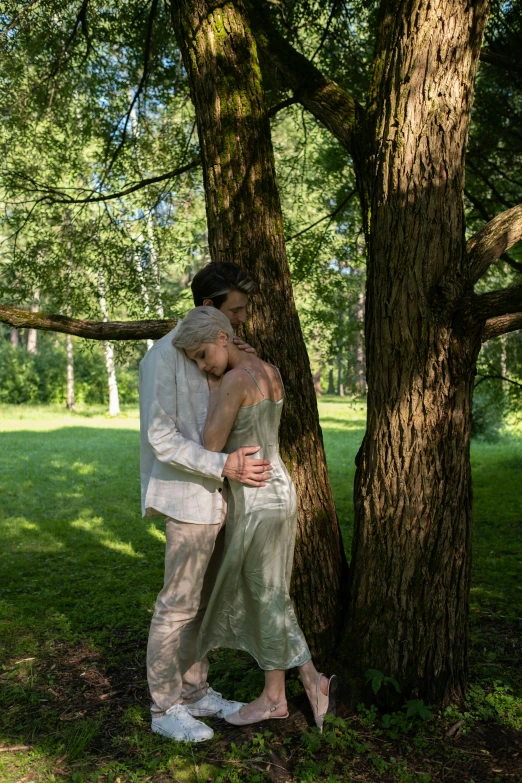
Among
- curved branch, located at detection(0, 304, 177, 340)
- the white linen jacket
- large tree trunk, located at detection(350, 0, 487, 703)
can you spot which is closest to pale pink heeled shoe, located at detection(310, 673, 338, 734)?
large tree trunk, located at detection(350, 0, 487, 703)

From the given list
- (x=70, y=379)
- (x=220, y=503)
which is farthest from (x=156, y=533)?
(x=70, y=379)

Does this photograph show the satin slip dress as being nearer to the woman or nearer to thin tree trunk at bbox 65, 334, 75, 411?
the woman

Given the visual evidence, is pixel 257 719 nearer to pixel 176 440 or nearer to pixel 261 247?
pixel 176 440

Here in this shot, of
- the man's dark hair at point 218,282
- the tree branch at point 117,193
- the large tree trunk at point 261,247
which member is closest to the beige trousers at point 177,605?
the large tree trunk at point 261,247

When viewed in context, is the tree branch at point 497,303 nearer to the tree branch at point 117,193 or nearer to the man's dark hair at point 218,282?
the man's dark hair at point 218,282

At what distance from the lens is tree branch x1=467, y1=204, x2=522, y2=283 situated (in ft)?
13.6

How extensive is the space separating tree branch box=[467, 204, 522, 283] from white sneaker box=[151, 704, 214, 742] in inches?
107

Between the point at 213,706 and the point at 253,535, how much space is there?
105 cm

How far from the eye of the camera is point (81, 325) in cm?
468

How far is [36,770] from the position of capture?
12.3ft

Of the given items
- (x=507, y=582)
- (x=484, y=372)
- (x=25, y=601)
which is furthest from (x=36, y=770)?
(x=484, y=372)

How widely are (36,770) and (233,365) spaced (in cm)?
216

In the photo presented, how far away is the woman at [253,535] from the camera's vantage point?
148 inches

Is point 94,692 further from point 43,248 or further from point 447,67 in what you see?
point 43,248
